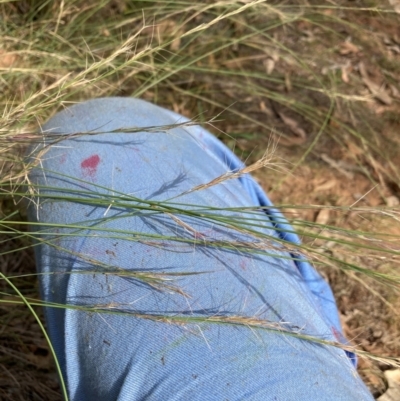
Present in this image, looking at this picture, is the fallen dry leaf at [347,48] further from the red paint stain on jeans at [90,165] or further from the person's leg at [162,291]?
the red paint stain on jeans at [90,165]

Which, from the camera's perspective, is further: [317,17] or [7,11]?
[317,17]

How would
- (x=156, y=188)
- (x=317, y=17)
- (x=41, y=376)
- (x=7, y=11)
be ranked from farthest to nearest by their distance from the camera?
(x=317, y=17) → (x=7, y=11) → (x=41, y=376) → (x=156, y=188)

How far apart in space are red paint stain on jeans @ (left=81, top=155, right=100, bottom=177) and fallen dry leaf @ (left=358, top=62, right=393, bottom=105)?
1.48m

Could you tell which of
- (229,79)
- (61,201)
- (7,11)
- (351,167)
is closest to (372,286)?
(351,167)

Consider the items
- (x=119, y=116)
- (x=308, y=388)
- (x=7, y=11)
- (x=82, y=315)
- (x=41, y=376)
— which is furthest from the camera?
(x=7, y=11)

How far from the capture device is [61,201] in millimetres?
1173

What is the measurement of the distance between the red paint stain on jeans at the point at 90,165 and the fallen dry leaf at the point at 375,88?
58.4 inches

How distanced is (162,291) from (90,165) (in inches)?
13.1

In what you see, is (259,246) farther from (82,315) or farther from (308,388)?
(82,315)

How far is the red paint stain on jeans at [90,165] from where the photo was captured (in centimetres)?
119

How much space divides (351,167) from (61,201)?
4.53ft

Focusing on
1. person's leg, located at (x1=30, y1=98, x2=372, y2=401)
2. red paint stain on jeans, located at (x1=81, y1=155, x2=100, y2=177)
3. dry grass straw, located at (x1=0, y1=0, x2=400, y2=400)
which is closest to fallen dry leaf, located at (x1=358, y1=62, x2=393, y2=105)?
dry grass straw, located at (x1=0, y1=0, x2=400, y2=400)

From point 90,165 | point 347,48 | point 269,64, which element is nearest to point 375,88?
point 347,48

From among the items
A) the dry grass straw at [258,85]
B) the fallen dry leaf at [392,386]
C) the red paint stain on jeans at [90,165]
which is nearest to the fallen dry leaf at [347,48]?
the dry grass straw at [258,85]
